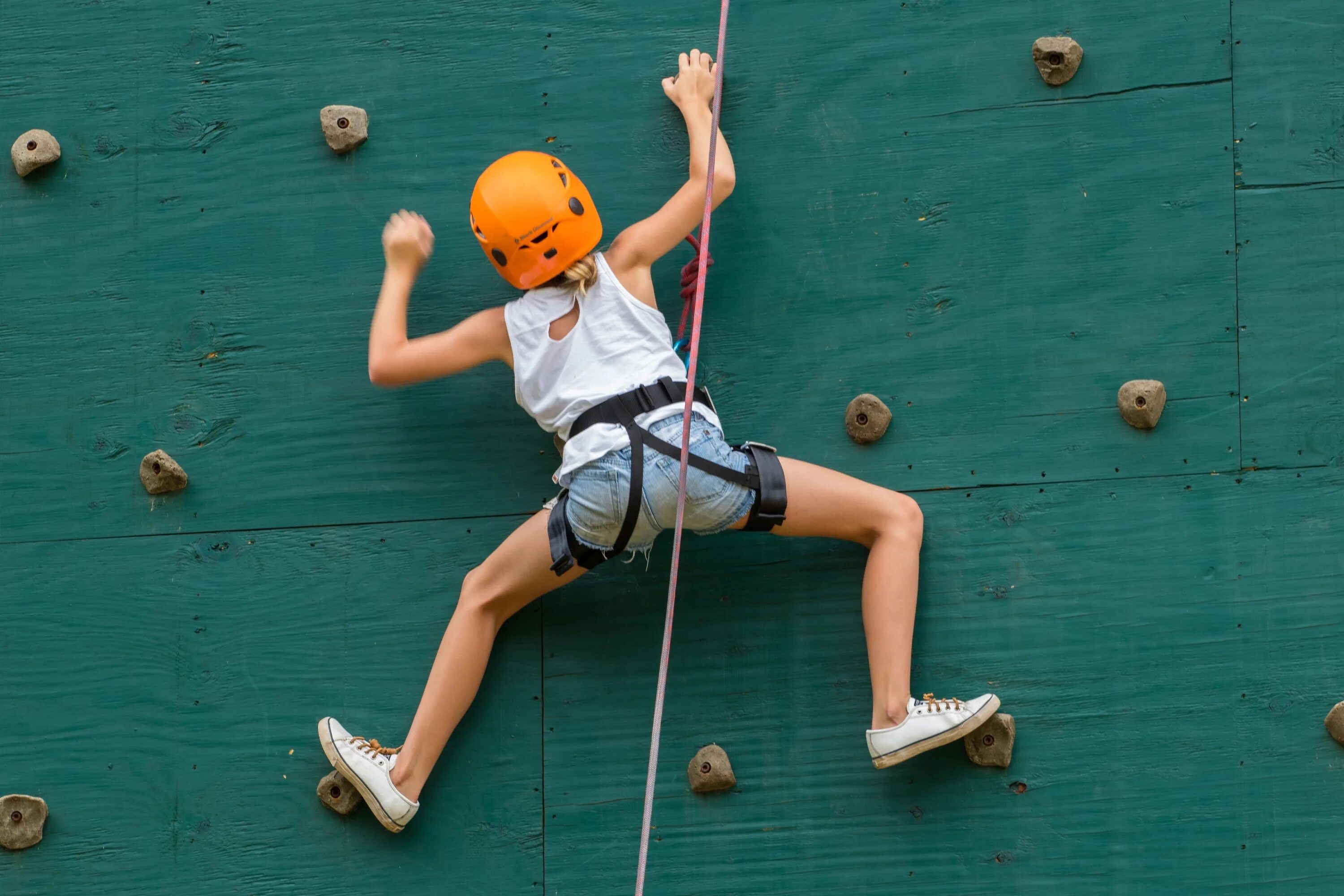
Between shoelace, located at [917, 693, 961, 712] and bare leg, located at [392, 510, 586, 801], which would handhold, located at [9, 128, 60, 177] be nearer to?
bare leg, located at [392, 510, 586, 801]

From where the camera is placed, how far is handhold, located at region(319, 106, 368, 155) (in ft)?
9.70

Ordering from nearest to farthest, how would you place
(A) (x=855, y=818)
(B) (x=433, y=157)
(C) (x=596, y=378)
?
1. (C) (x=596, y=378)
2. (A) (x=855, y=818)
3. (B) (x=433, y=157)

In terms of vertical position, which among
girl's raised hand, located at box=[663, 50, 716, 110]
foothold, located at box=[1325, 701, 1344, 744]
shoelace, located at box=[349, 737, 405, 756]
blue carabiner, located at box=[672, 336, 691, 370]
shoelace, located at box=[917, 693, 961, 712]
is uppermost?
girl's raised hand, located at box=[663, 50, 716, 110]

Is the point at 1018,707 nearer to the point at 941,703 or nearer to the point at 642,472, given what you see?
the point at 941,703

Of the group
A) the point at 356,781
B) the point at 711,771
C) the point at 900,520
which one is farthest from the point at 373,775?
the point at 900,520

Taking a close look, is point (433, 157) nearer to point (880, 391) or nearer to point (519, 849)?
point (880, 391)

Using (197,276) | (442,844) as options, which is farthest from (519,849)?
(197,276)

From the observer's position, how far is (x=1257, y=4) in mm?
2812

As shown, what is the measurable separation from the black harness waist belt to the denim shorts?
0.01 meters

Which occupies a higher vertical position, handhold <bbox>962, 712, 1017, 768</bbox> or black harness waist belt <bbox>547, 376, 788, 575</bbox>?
black harness waist belt <bbox>547, 376, 788, 575</bbox>

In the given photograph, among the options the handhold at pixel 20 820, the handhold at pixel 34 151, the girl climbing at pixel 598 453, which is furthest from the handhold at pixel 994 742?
the handhold at pixel 34 151

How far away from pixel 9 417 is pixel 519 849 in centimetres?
157

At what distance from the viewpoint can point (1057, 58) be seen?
280 centimetres

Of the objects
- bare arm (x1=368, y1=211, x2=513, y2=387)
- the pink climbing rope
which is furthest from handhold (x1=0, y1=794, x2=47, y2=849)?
the pink climbing rope
